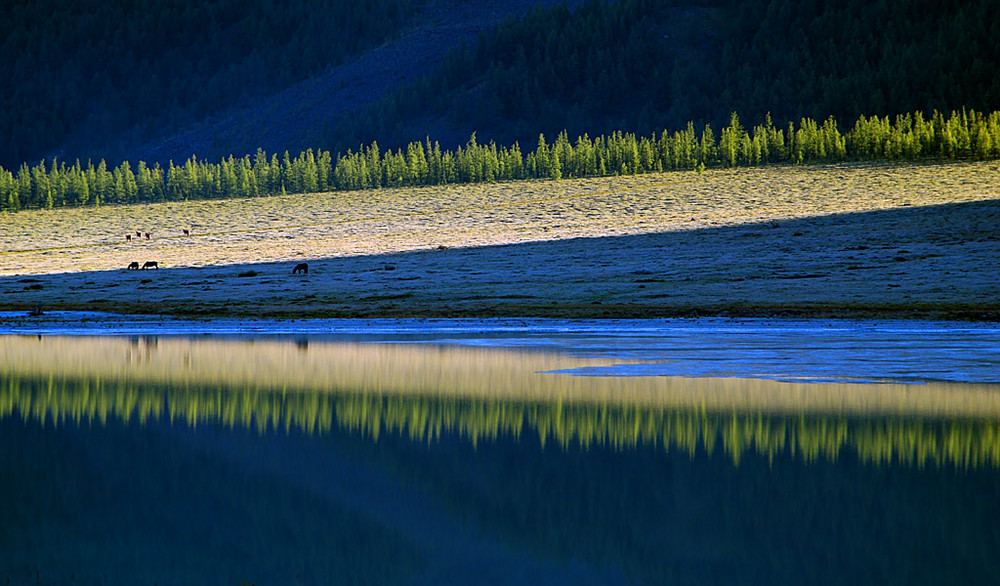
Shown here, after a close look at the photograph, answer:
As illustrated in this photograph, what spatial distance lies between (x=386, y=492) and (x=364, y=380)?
37.2 ft

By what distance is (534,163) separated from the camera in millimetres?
150125

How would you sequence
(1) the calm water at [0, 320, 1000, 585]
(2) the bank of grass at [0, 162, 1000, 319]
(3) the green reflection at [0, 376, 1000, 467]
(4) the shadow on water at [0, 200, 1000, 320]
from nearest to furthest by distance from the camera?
1. (1) the calm water at [0, 320, 1000, 585]
2. (3) the green reflection at [0, 376, 1000, 467]
3. (4) the shadow on water at [0, 200, 1000, 320]
4. (2) the bank of grass at [0, 162, 1000, 319]

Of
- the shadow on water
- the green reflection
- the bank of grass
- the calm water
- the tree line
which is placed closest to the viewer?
the calm water

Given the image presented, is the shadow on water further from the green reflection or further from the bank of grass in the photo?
the green reflection

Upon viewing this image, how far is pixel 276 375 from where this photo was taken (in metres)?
24.9

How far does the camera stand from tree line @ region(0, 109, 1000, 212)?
137 meters

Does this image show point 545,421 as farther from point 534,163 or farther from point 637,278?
point 534,163

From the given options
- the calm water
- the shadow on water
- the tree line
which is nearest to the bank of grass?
the shadow on water

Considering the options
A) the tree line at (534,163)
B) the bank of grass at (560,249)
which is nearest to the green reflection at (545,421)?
the bank of grass at (560,249)

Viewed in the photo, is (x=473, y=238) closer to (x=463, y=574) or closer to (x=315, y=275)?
(x=315, y=275)

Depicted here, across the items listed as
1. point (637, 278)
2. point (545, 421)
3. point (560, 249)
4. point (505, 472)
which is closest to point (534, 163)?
point (560, 249)

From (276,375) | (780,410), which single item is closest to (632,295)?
(276,375)

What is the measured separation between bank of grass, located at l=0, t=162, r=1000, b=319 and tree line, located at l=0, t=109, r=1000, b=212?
10161 mm

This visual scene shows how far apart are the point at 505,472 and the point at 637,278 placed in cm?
4895
